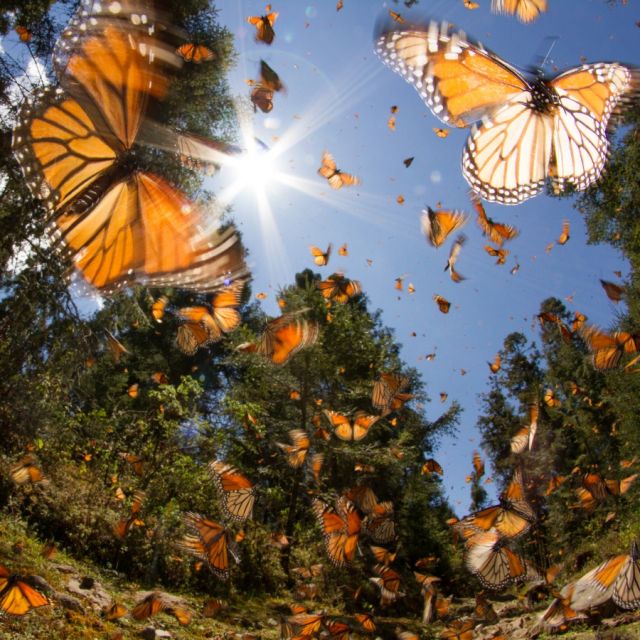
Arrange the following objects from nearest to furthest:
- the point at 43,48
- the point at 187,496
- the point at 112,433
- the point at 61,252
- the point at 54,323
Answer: the point at 61,252
the point at 54,323
the point at 43,48
the point at 187,496
the point at 112,433

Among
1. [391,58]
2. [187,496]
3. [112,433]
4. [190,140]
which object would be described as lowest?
[187,496]

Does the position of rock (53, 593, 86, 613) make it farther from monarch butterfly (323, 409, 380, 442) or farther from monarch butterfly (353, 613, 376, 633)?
monarch butterfly (323, 409, 380, 442)

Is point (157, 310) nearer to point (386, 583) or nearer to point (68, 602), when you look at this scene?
point (68, 602)

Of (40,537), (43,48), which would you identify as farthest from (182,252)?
(40,537)

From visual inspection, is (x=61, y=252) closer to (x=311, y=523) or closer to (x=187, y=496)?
(x=187, y=496)

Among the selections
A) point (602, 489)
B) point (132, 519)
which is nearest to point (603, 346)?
point (132, 519)

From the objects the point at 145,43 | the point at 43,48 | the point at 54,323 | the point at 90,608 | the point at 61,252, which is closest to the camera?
the point at 145,43

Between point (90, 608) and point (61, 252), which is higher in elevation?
point (61, 252)

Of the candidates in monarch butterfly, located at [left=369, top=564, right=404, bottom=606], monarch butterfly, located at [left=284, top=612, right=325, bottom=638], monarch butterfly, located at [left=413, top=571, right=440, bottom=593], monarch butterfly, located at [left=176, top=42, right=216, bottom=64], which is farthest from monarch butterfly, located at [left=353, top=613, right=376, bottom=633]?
monarch butterfly, located at [left=176, top=42, right=216, bottom=64]
